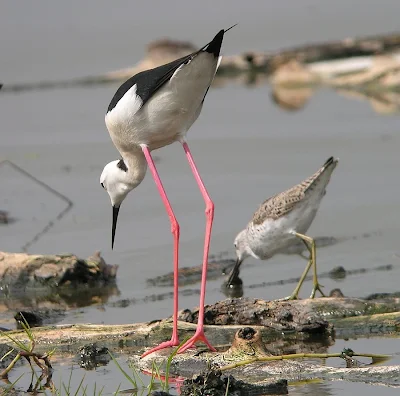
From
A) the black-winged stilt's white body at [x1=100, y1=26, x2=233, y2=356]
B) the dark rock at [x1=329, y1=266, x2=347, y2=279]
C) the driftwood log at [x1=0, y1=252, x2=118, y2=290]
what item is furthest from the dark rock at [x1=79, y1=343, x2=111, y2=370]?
the dark rock at [x1=329, y1=266, x2=347, y2=279]

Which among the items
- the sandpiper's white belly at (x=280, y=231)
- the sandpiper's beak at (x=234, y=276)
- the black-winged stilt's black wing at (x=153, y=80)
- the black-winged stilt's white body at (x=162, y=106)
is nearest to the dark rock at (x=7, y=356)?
the black-winged stilt's white body at (x=162, y=106)

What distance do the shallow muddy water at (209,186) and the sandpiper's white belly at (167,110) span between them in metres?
1.26

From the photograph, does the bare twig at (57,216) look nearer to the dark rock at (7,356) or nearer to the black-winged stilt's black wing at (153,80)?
the black-winged stilt's black wing at (153,80)

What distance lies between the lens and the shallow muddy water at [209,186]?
870 centimetres

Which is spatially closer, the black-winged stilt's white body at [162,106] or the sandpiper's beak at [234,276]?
the black-winged stilt's white body at [162,106]

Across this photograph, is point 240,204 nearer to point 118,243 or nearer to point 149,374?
point 118,243

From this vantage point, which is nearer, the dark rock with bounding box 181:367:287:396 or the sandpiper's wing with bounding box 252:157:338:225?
the dark rock with bounding box 181:367:287:396

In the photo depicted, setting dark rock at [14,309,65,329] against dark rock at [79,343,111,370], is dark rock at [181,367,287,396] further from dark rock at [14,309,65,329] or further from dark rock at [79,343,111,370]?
dark rock at [14,309,65,329]

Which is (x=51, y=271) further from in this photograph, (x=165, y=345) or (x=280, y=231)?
(x=165, y=345)

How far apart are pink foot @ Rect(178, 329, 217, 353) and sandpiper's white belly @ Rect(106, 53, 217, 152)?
4.90 feet

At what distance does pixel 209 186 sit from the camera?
1238cm

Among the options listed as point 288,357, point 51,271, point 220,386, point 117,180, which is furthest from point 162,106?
point 220,386

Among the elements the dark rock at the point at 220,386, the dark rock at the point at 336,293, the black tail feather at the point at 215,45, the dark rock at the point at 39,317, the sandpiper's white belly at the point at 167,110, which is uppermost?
the black tail feather at the point at 215,45

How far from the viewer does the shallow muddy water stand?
8695 millimetres
